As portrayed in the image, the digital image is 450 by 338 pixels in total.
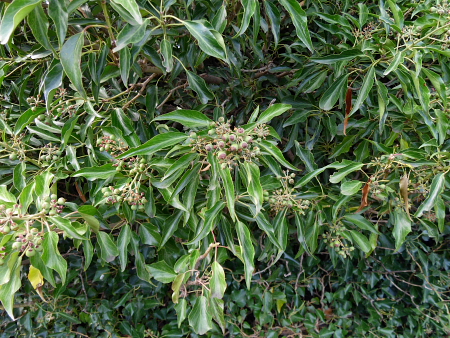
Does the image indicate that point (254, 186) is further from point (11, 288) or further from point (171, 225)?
point (11, 288)

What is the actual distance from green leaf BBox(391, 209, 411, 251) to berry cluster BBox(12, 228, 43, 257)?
1.13 m

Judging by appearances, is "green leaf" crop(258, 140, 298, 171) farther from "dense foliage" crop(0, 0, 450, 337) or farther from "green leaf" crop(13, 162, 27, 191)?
"green leaf" crop(13, 162, 27, 191)

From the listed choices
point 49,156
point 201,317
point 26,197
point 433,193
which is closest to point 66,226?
point 26,197

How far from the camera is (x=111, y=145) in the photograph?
1.04 metres

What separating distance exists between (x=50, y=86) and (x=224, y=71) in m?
0.85

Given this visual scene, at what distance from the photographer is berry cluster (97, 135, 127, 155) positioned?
1.02 metres

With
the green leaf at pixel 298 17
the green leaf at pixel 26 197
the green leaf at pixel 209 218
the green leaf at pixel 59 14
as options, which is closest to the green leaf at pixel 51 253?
the green leaf at pixel 26 197

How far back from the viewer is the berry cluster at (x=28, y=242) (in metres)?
0.79

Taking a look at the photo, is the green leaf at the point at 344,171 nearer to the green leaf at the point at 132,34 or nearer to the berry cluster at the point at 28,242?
the green leaf at the point at 132,34

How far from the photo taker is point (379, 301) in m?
2.12

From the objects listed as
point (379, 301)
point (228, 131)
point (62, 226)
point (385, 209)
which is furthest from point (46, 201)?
point (379, 301)

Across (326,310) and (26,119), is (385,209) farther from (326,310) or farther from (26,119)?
(26,119)

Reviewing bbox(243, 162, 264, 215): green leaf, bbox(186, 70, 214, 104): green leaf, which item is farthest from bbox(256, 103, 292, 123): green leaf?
bbox(186, 70, 214, 104): green leaf

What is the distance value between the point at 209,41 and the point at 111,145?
45 centimetres
